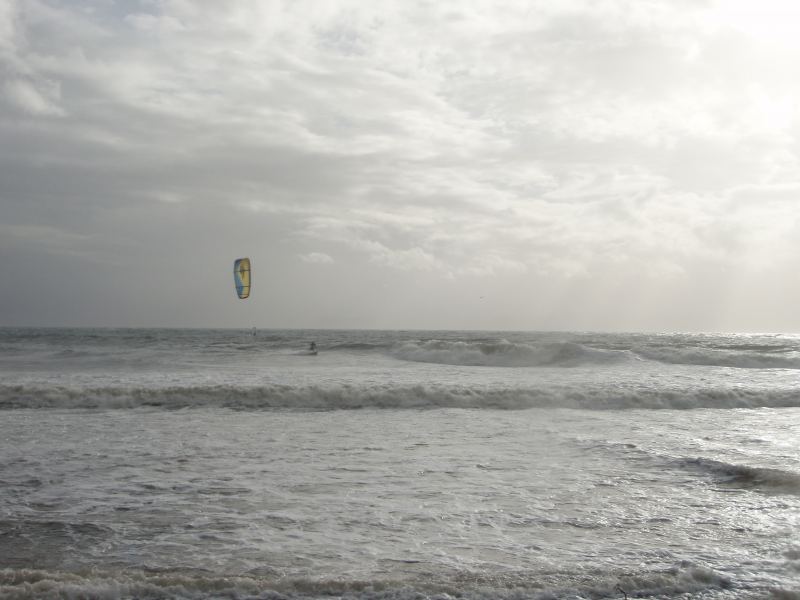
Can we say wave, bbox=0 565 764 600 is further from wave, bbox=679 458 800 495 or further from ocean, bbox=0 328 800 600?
wave, bbox=679 458 800 495

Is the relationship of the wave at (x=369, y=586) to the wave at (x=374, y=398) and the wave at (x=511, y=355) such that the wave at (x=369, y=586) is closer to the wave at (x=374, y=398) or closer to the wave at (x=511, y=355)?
the wave at (x=374, y=398)

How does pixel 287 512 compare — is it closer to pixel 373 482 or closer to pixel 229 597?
pixel 373 482

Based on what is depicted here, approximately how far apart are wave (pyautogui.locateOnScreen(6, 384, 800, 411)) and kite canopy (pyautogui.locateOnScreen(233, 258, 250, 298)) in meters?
21.0

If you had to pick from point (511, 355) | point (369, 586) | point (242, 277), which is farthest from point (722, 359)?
point (369, 586)

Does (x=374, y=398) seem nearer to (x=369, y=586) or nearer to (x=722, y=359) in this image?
(x=369, y=586)

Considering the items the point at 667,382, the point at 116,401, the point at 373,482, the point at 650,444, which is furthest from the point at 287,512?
the point at 667,382

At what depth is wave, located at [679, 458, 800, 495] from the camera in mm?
7527

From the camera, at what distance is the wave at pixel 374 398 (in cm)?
1612

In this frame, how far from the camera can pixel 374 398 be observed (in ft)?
56.1

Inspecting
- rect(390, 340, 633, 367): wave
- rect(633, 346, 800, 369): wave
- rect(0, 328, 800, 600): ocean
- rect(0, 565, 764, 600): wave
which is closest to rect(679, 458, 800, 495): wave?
rect(0, 328, 800, 600): ocean

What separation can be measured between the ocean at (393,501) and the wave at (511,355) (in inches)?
731

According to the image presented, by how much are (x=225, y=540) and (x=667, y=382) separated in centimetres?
1894

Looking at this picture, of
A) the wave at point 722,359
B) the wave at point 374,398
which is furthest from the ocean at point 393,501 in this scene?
the wave at point 722,359

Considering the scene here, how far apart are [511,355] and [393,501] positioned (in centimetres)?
3160
